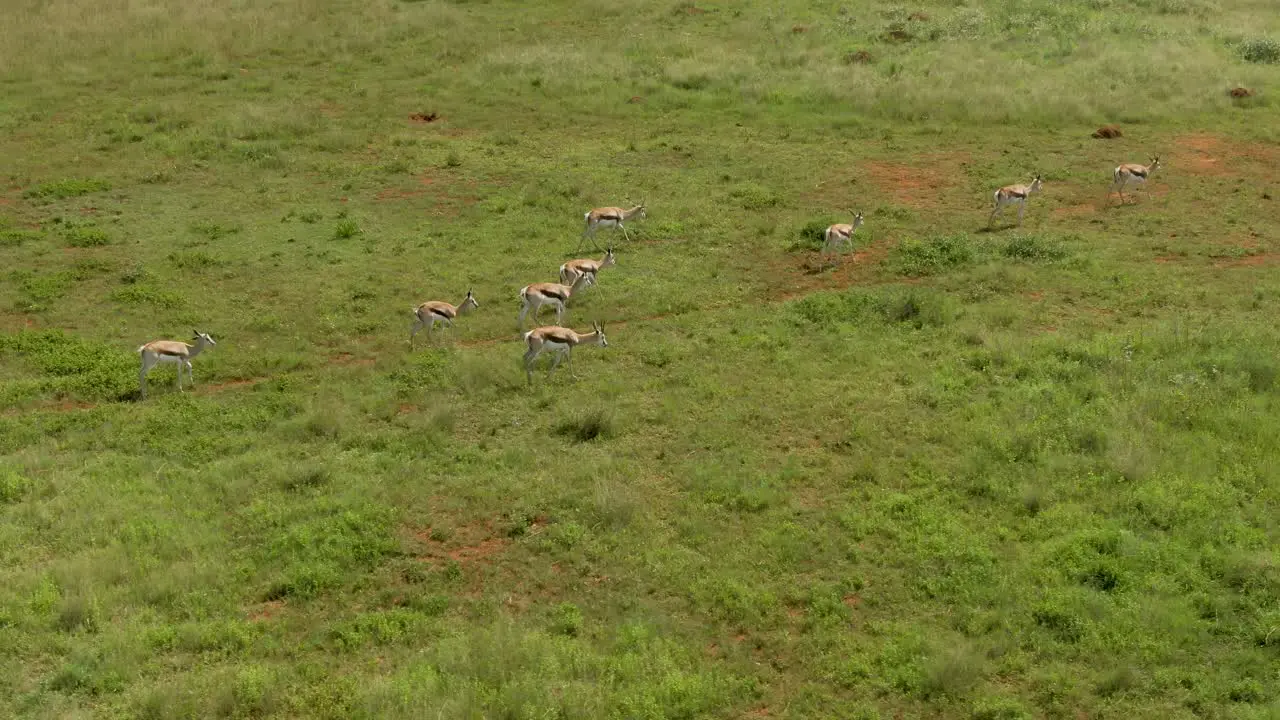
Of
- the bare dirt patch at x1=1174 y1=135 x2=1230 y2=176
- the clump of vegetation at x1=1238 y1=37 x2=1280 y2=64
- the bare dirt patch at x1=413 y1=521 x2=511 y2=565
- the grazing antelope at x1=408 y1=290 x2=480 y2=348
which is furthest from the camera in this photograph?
the clump of vegetation at x1=1238 y1=37 x2=1280 y2=64

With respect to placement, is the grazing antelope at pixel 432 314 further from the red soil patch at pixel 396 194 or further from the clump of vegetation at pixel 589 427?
the red soil patch at pixel 396 194

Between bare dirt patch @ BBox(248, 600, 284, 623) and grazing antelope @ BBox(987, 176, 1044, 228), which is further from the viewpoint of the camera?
grazing antelope @ BBox(987, 176, 1044, 228)

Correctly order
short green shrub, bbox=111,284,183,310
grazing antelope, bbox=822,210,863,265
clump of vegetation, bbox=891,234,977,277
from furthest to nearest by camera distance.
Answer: clump of vegetation, bbox=891,234,977,277 < grazing antelope, bbox=822,210,863,265 < short green shrub, bbox=111,284,183,310

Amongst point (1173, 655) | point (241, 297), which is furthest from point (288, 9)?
point (1173, 655)

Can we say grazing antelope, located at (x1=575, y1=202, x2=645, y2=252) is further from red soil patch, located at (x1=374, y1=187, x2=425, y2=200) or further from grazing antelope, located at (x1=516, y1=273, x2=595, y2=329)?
red soil patch, located at (x1=374, y1=187, x2=425, y2=200)

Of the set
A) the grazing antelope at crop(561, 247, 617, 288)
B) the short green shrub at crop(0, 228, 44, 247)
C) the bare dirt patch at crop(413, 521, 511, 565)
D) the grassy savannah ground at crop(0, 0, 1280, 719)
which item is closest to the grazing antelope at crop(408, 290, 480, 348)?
the grassy savannah ground at crop(0, 0, 1280, 719)

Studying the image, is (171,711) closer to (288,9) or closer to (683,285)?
(683,285)

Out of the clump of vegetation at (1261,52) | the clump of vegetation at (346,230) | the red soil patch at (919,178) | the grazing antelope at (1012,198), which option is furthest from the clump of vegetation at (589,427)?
the clump of vegetation at (1261,52)
